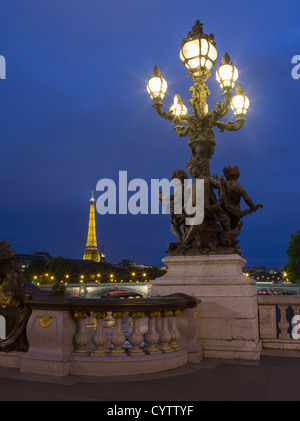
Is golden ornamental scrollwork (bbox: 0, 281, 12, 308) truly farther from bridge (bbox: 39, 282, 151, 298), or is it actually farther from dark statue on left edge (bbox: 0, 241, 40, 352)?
bridge (bbox: 39, 282, 151, 298)

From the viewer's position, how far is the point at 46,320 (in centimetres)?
616

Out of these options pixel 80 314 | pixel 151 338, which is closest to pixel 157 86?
pixel 80 314

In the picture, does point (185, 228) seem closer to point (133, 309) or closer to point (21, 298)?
point (133, 309)

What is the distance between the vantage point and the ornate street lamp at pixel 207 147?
8.41 meters

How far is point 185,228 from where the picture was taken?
8766 millimetres

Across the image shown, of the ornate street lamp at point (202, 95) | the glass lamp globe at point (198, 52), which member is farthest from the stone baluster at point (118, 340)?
the glass lamp globe at point (198, 52)

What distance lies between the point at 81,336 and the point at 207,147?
16.7ft

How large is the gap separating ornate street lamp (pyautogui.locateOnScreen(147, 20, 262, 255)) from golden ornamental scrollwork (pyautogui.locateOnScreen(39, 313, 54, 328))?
10.7 ft

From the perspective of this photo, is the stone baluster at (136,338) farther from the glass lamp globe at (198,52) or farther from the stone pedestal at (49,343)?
the glass lamp globe at (198,52)

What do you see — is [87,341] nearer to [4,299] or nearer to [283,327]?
[4,299]

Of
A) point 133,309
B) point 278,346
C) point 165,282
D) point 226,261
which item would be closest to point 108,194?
point 165,282

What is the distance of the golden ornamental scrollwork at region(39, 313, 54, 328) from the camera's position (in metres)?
6.14

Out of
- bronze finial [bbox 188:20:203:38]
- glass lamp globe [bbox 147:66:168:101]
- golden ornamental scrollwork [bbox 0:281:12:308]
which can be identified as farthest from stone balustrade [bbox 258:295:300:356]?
bronze finial [bbox 188:20:203:38]
